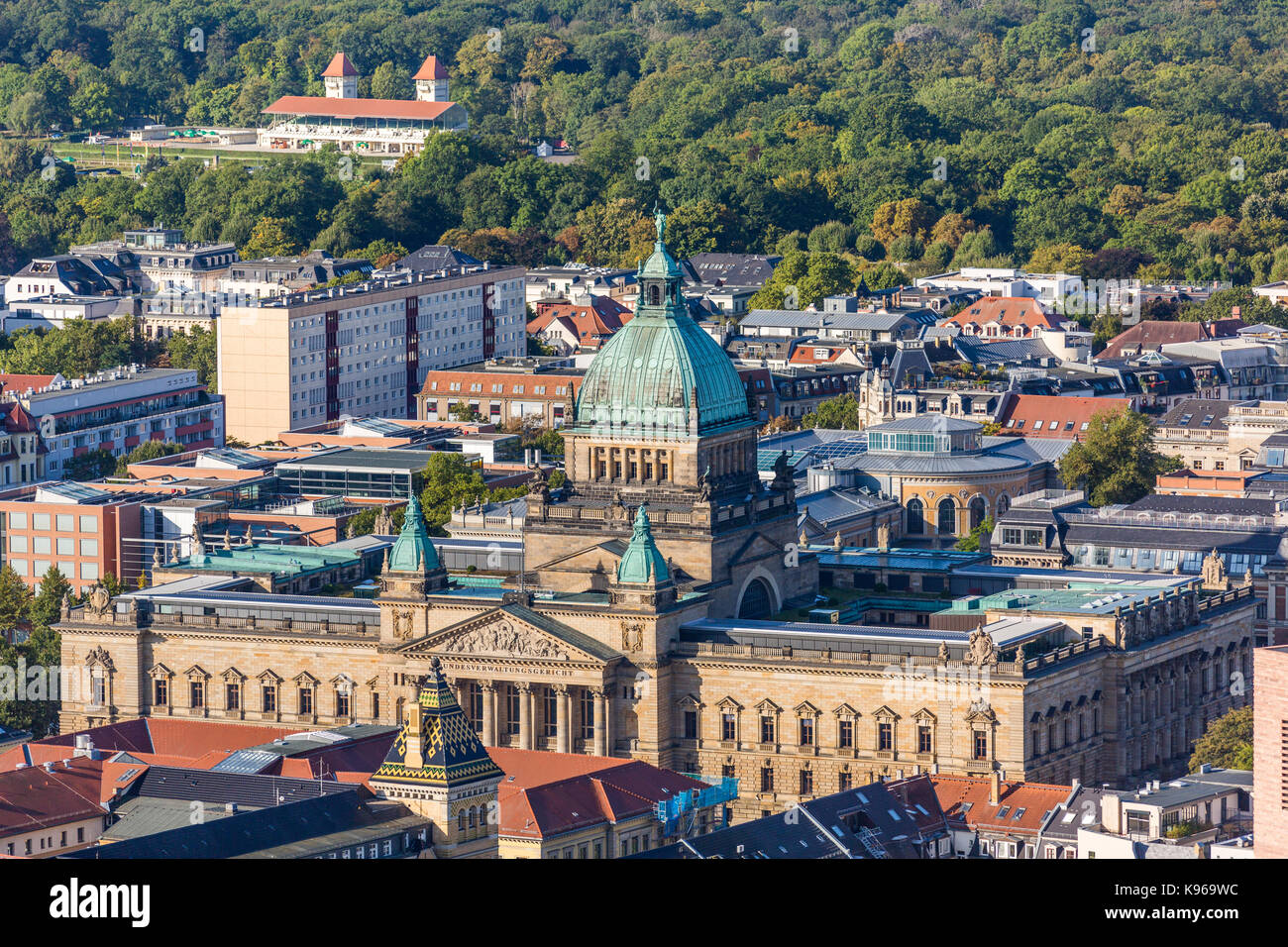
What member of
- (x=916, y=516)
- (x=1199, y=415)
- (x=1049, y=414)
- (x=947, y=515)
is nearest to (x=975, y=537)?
(x=916, y=516)

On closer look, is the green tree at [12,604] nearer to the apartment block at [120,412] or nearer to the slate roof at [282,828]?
the apartment block at [120,412]

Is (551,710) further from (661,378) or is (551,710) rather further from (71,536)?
(71,536)

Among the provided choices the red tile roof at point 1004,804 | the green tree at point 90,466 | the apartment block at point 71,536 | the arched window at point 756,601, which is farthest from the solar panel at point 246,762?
the green tree at point 90,466

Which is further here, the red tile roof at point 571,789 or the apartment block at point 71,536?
the apartment block at point 71,536

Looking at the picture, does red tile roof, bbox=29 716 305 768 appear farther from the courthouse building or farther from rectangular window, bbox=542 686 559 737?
rectangular window, bbox=542 686 559 737

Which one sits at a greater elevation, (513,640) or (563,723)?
(513,640)
